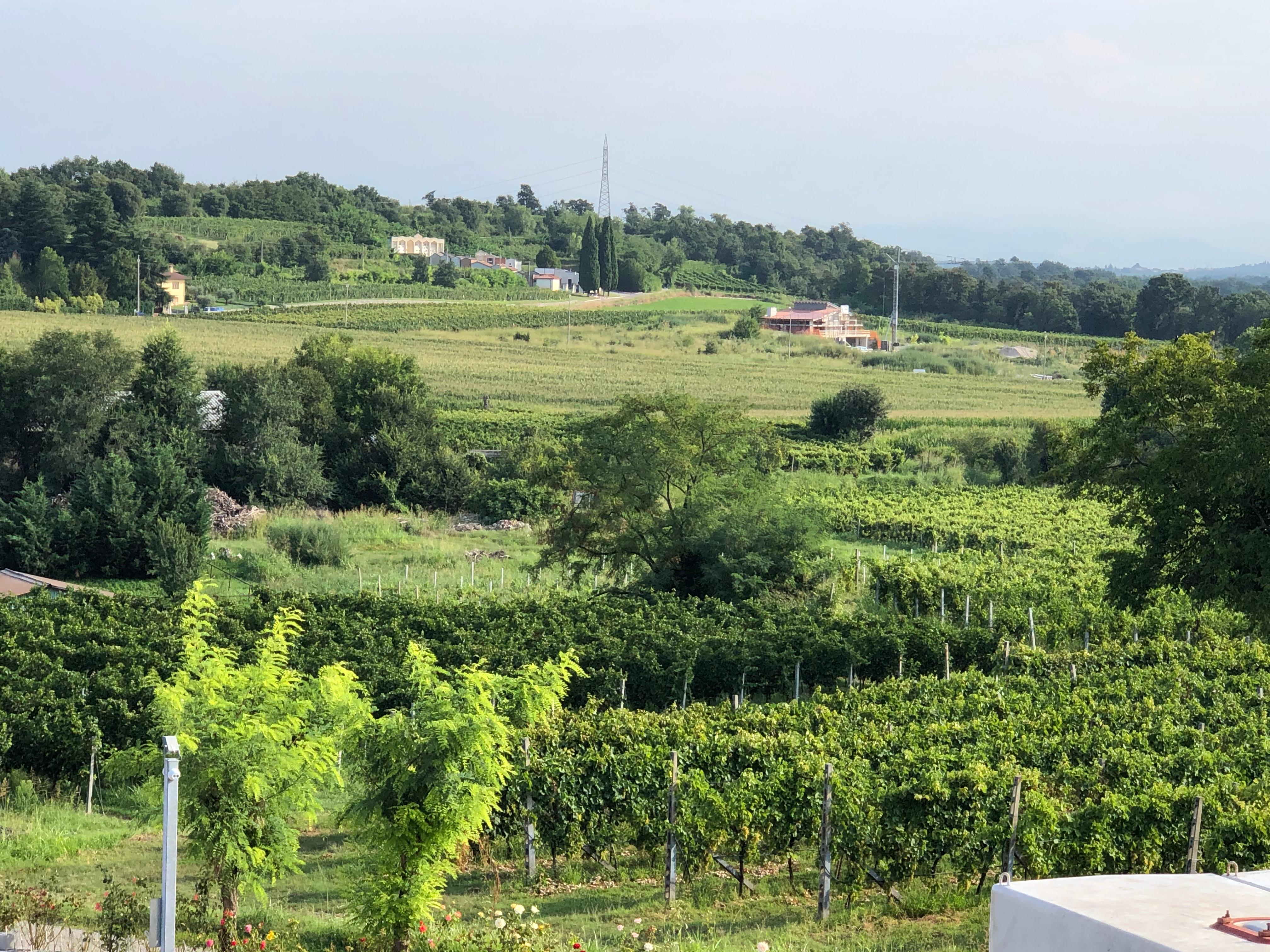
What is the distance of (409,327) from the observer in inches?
3728

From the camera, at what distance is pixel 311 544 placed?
36.3 metres

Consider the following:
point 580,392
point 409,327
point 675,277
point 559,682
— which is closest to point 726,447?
point 559,682

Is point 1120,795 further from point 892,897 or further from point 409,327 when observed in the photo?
point 409,327

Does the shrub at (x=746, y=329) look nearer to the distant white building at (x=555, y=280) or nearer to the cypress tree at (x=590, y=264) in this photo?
the cypress tree at (x=590, y=264)

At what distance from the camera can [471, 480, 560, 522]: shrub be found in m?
44.3

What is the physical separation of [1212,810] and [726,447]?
65.7 ft

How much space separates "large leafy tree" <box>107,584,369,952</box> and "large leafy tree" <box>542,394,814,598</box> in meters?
18.8

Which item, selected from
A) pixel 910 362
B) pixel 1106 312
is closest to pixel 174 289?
pixel 910 362

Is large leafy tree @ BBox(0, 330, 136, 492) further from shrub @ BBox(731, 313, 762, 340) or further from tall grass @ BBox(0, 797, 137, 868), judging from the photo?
shrub @ BBox(731, 313, 762, 340)

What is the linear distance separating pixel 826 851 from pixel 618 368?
71.8 metres

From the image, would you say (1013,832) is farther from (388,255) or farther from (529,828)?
(388,255)

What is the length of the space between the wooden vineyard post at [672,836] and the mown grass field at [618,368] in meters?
50.6

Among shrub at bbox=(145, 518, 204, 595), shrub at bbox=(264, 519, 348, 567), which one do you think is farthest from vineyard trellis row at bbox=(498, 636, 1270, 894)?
shrub at bbox=(264, 519, 348, 567)

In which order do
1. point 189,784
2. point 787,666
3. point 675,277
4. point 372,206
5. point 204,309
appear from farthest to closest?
point 372,206
point 675,277
point 204,309
point 787,666
point 189,784
